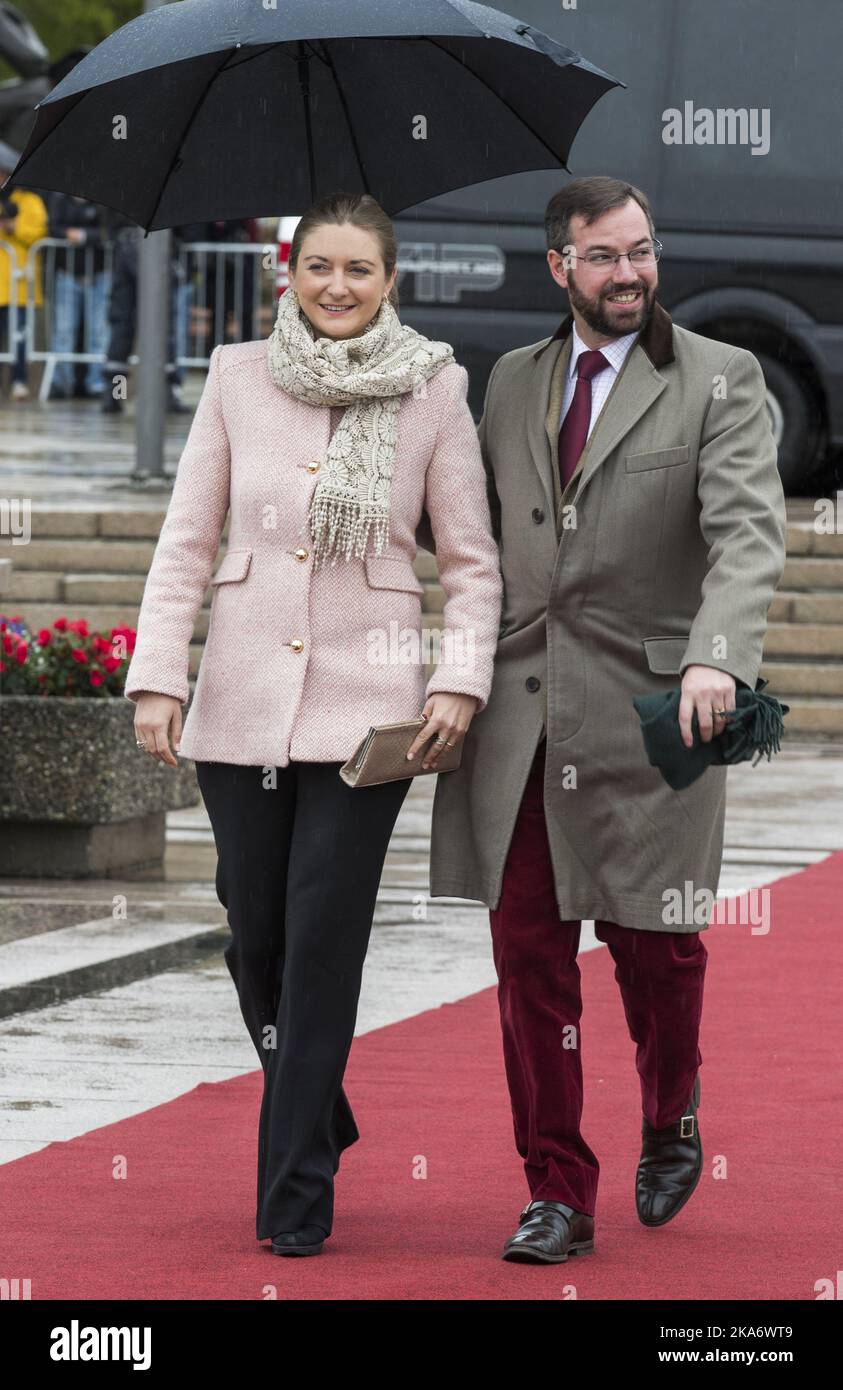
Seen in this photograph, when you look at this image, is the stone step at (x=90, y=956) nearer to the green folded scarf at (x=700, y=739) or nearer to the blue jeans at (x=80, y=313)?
the green folded scarf at (x=700, y=739)

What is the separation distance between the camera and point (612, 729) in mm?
4590

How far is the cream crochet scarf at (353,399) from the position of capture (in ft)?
14.8

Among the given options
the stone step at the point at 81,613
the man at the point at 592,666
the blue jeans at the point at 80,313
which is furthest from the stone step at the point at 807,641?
the blue jeans at the point at 80,313

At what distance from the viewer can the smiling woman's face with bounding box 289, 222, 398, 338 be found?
455 centimetres

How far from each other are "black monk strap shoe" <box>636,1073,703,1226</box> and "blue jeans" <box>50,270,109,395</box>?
16.4 metres

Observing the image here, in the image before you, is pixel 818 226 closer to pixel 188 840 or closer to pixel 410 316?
pixel 410 316

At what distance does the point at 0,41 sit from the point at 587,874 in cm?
2388

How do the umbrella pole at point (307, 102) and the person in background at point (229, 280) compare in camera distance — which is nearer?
the umbrella pole at point (307, 102)

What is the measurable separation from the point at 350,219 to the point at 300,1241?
5.92ft

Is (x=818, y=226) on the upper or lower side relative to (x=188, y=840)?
upper

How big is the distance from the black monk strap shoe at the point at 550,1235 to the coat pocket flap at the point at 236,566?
1237 millimetres

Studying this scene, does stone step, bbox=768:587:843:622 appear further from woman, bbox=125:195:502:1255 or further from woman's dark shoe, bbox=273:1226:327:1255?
woman's dark shoe, bbox=273:1226:327:1255

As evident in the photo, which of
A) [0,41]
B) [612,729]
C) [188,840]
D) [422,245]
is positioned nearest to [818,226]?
[422,245]

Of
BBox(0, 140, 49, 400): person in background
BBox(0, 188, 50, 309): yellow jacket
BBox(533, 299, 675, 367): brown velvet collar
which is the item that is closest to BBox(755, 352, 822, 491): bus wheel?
BBox(0, 140, 49, 400): person in background
